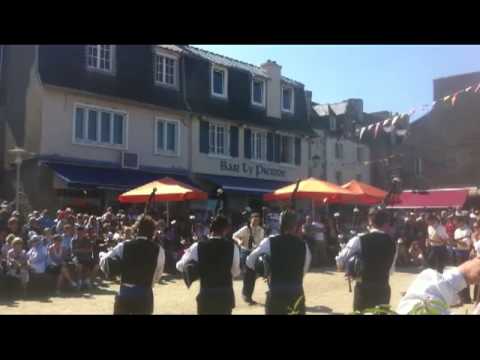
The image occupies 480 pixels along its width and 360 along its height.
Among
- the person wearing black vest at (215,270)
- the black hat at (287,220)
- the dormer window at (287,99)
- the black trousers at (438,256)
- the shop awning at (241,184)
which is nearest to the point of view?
the person wearing black vest at (215,270)

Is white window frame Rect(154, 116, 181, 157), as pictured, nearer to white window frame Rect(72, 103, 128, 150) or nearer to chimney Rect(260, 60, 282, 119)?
white window frame Rect(72, 103, 128, 150)

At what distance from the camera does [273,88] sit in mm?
23938

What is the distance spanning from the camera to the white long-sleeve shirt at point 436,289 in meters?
2.32

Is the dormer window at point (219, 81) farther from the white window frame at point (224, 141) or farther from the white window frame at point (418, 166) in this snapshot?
the white window frame at point (418, 166)

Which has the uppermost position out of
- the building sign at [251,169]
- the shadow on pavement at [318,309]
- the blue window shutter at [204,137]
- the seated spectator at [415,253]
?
the blue window shutter at [204,137]

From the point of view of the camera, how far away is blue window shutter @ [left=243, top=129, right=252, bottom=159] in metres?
22.6

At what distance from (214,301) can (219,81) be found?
17.6 meters

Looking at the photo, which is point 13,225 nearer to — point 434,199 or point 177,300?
point 177,300

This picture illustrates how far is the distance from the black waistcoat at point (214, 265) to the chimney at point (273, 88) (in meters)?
18.7

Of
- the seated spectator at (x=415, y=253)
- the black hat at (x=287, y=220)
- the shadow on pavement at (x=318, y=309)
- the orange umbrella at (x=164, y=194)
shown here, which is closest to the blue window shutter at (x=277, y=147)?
the seated spectator at (x=415, y=253)
